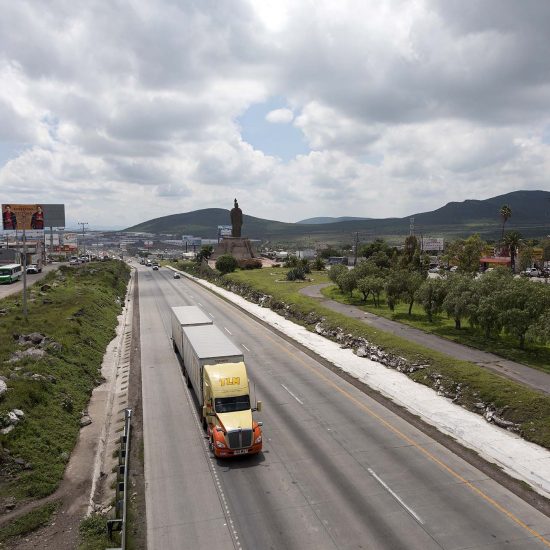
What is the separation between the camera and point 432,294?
49719 millimetres

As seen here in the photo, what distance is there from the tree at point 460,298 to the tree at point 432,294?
2.14 metres

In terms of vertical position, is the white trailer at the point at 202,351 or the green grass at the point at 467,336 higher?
the white trailer at the point at 202,351

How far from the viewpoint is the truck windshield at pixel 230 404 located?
21.6 metres

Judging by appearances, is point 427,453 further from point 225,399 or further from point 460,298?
point 460,298

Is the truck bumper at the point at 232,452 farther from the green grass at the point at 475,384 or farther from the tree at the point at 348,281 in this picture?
the tree at the point at 348,281

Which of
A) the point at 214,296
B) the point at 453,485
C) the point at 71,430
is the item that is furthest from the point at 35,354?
the point at 214,296

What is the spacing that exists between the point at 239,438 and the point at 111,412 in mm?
10751

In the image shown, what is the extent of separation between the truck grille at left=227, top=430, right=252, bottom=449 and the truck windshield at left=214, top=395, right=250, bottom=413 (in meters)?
1.50

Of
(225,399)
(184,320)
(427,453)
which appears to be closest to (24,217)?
(184,320)

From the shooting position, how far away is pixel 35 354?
30781 mm

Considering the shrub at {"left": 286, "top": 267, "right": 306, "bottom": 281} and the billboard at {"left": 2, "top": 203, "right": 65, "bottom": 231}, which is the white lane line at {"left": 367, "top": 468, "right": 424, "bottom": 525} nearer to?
the billboard at {"left": 2, "top": 203, "right": 65, "bottom": 231}

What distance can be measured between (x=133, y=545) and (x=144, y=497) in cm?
298

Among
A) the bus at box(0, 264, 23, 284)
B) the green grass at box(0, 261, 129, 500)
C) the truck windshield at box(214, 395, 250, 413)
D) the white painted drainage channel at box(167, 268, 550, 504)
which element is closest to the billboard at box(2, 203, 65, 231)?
the green grass at box(0, 261, 129, 500)

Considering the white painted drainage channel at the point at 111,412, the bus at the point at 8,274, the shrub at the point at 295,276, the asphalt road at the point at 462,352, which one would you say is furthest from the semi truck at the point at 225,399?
the shrub at the point at 295,276
